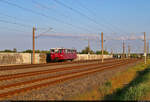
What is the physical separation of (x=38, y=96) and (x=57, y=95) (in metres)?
0.91

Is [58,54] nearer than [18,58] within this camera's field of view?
No

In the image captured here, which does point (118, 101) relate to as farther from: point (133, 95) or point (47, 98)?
point (47, 98)

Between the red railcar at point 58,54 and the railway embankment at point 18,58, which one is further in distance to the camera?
the red railcar at point 58,54

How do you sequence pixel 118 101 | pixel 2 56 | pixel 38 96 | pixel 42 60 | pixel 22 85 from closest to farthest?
pixel 118 101
pixel 38 96
pixel 22 85
pixel 2 56
pixel 42 60

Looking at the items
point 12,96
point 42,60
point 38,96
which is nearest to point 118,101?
point 38,96

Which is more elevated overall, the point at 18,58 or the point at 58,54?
the point at 58,54

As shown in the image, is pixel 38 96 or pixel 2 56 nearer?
pixel 38 96

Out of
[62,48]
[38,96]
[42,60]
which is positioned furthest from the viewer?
[42,60]

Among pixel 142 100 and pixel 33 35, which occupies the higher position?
pixel 33 35

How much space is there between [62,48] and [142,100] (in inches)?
1253

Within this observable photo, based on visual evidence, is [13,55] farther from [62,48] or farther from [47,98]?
[47,98]

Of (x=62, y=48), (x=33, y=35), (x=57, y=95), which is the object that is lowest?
(x=57, y=95)

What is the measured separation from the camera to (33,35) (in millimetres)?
36344

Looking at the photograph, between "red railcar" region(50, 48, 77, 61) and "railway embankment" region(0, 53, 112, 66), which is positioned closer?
"railway embankment" region(0, 53, 112, 66)
